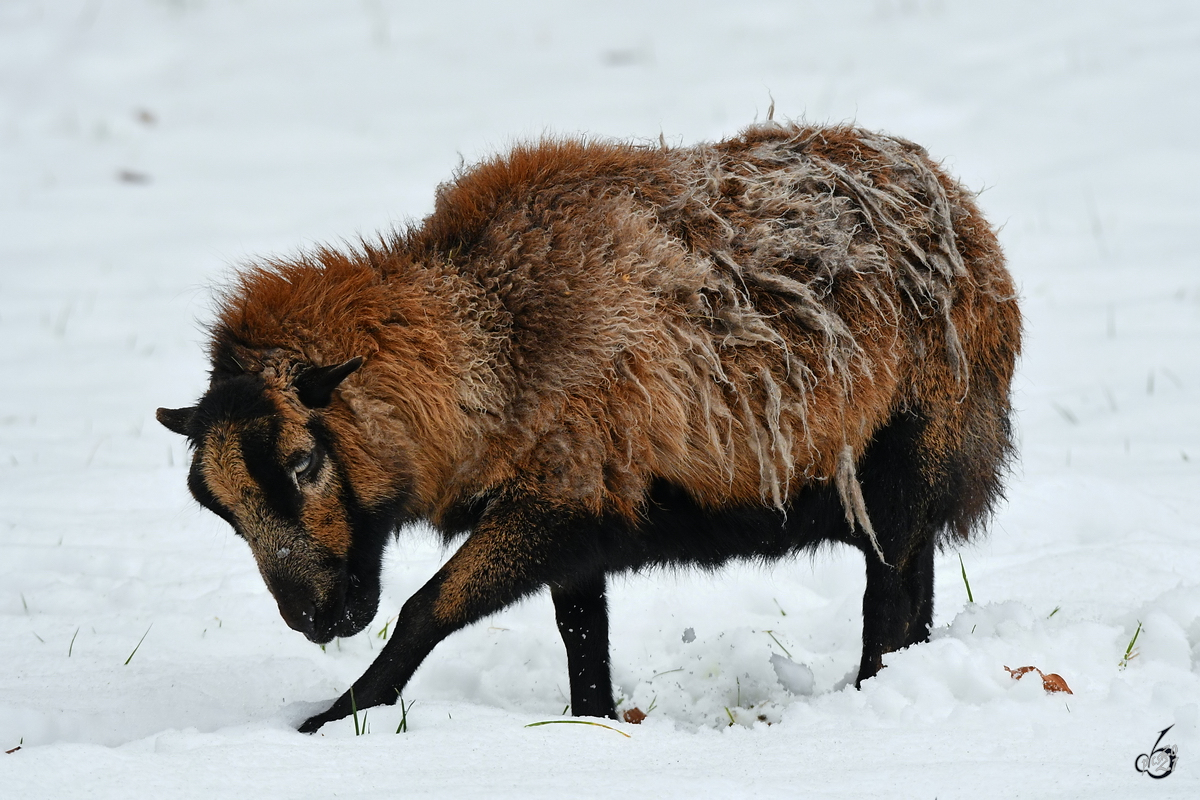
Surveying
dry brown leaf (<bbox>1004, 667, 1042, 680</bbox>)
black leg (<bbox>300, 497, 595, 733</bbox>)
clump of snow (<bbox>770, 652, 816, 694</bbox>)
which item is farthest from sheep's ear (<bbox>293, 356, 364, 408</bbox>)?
dry brown leaf (<bbox>1004, 667, 1042, 680</bbox>)

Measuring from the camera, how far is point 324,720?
3.54m

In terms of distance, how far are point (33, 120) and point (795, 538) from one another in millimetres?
10605

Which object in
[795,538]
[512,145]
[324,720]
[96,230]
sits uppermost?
[96,230]

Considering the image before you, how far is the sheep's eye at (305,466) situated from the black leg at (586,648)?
1020 mm

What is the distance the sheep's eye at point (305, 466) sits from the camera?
3509 millimetres

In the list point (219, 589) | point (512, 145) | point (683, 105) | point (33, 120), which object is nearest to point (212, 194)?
point (33, 120)

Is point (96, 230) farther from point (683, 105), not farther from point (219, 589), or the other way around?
point (219, 589)

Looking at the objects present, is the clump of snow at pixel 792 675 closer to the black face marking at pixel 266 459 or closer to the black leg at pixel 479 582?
the black leg at pixel 479 582

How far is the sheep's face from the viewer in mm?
3471

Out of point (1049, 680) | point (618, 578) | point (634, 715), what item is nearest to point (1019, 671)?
point (1049, 680)

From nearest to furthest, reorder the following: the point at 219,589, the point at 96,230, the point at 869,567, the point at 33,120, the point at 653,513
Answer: the point at 653,513, the point at 869,567, the point at 219,589, the point at 96,230, the point at 33,120

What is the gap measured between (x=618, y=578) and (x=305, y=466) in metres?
1.65

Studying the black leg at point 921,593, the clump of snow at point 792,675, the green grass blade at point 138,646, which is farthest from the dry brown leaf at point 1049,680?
the green grass blade at point 138,646

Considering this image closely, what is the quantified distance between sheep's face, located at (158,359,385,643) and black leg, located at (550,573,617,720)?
0.88 meters
